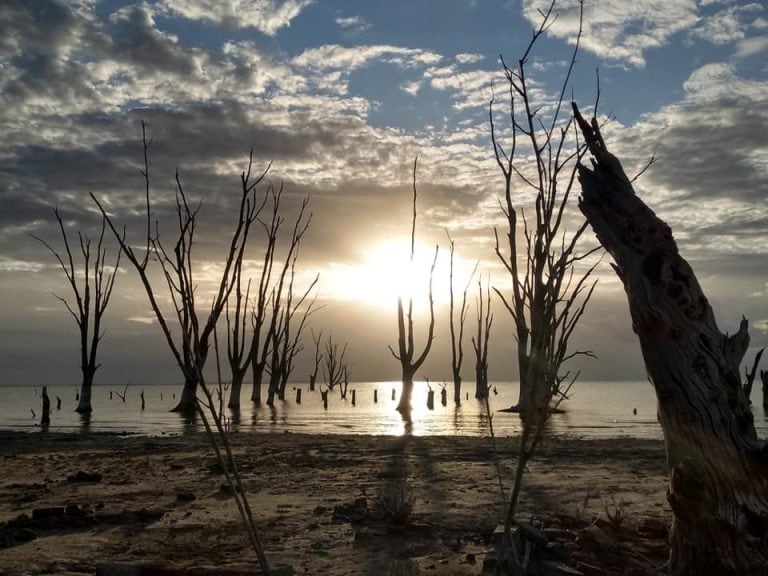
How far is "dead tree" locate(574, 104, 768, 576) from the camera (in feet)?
11.4

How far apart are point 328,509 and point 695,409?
368 centimetres

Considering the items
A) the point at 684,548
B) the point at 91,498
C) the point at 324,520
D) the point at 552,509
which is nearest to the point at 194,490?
the point at 91,498

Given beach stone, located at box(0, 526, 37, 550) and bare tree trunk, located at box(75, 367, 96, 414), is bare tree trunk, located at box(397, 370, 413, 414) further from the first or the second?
beach stone, located at box(0, 526, 37, 550)

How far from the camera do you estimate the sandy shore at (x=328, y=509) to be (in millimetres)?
4480

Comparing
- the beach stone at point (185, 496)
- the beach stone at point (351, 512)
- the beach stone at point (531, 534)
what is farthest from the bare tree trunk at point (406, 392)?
the beach stone at point (531, 534)

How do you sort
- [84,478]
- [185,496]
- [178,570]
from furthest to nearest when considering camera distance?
[84,478], [185,496], [178,570]

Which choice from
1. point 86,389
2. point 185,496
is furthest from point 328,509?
point 86,389

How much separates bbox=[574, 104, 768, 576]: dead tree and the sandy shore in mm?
565

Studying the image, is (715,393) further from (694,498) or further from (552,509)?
(552,509)

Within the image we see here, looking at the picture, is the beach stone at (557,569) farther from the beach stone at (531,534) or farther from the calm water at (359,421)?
the calm water at (359,421)

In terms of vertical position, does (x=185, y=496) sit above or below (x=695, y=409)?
below

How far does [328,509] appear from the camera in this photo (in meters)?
6.18

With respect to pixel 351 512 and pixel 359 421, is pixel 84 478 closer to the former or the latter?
pixel 351 512

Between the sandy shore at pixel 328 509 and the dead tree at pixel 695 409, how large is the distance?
0.57 metres
